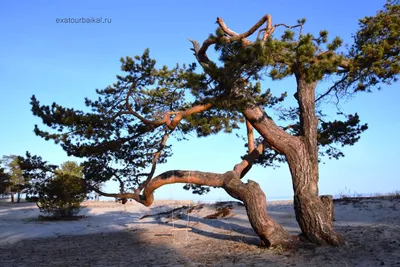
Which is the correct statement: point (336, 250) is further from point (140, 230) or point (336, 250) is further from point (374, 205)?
point (140, 230)

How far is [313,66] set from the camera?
6.84 meters

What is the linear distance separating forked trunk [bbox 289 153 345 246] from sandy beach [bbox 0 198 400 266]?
30 centimetres

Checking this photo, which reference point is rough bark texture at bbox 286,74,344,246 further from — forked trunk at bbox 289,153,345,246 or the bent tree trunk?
the bent tree trunk

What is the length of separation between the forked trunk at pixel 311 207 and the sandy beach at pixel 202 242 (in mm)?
300

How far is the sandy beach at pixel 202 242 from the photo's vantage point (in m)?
7.06

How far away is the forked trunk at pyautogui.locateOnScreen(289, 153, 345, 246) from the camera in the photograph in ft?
25.1

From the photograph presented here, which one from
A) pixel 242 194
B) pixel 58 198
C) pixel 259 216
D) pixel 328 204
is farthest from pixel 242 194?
pixel 58 198

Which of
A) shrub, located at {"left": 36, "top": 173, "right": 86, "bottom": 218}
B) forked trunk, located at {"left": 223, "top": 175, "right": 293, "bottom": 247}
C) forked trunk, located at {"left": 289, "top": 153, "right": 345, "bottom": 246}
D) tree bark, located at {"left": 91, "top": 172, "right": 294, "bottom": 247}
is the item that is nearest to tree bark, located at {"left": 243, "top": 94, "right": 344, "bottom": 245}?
forked trunk, located at {"left": 289, "top": 153, "right": 345, "bottom": 246}

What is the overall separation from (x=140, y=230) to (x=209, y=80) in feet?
23.2

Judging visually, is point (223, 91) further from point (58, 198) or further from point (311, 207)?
point (58, 198)

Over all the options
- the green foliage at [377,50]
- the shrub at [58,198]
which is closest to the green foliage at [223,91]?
the green foliage at [377,50]

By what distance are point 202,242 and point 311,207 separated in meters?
2.99

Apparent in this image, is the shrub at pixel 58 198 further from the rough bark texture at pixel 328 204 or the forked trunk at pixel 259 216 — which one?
the rough bark texture at pixel 328 204

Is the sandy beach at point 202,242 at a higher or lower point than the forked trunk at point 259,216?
lower
